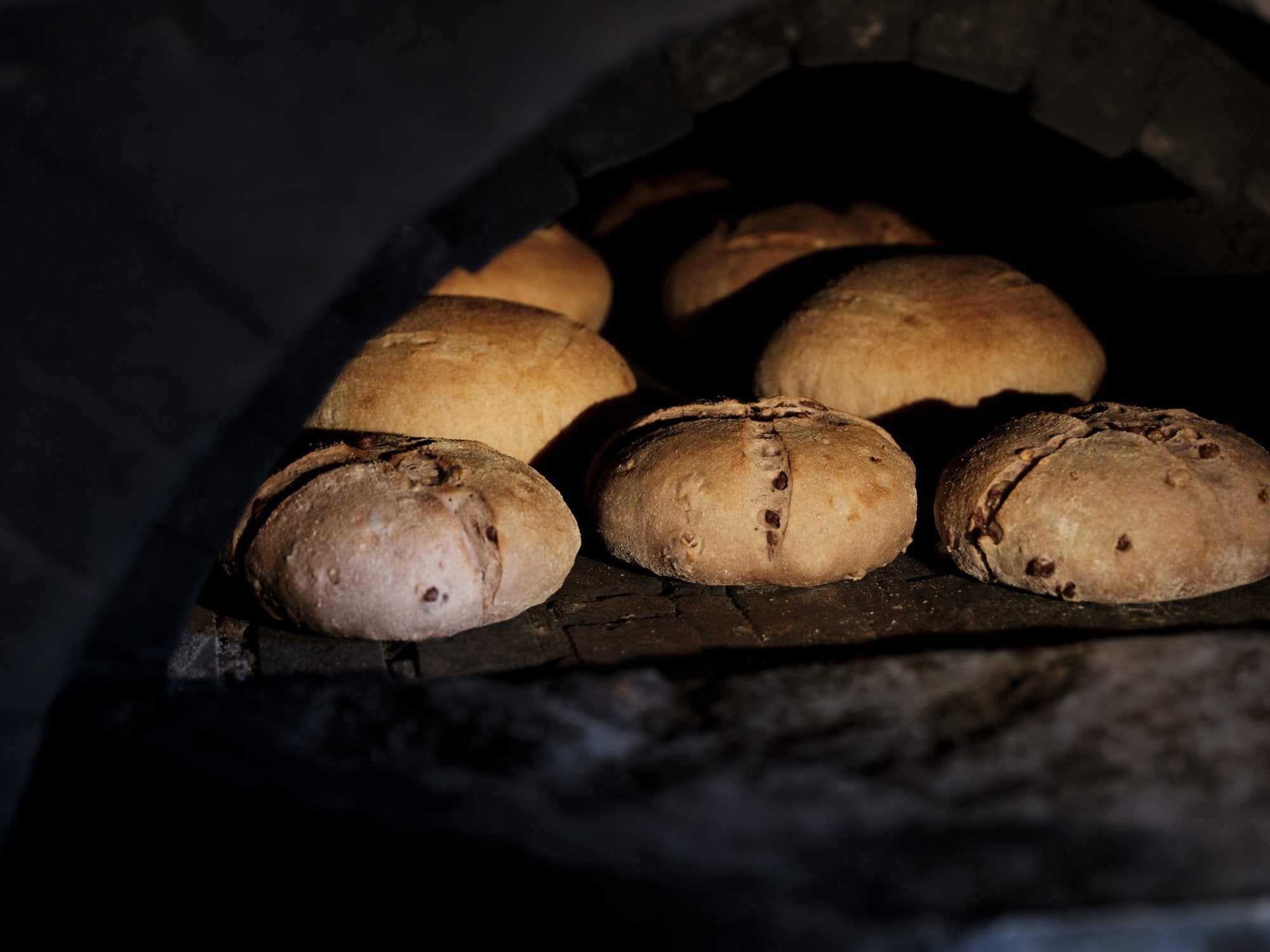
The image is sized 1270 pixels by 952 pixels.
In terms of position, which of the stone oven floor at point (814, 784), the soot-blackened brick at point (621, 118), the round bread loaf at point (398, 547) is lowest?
the stone oven floor at point (814, 784)

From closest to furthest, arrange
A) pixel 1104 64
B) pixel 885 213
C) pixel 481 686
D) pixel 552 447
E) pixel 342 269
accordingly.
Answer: pixel 342 269 → pixel 481 686 → pixel 1104 64 → pixel 552 447 → pixel 885 213

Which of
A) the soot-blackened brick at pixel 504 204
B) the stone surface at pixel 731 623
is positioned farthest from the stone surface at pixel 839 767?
the soot-blackened brick at pixel 504 204

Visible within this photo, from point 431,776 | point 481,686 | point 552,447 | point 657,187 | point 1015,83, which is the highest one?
point 657,187

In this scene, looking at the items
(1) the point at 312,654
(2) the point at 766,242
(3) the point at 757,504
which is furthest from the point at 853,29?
(2) the point at 766,242

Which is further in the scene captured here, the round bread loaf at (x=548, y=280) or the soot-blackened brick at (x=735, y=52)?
the round bread loaf at (x=548, y=280)

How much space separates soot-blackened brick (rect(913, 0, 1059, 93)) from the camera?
83.2 inches

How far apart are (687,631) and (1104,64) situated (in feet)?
5.19

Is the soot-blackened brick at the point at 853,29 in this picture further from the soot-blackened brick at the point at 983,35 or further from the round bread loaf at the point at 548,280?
the round bread loaf at the point at 548,280

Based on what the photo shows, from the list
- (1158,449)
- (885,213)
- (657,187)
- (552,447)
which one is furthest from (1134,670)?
(657,187)

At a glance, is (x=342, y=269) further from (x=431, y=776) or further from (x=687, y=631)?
(x=687, y=631)

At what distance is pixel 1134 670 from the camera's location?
79.3 inches

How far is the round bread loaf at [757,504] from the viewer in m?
2.82

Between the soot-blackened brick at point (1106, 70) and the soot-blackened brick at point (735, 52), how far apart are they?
54cm

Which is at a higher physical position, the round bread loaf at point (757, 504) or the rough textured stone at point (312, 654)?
the round bread loaf at point (757, 504)
